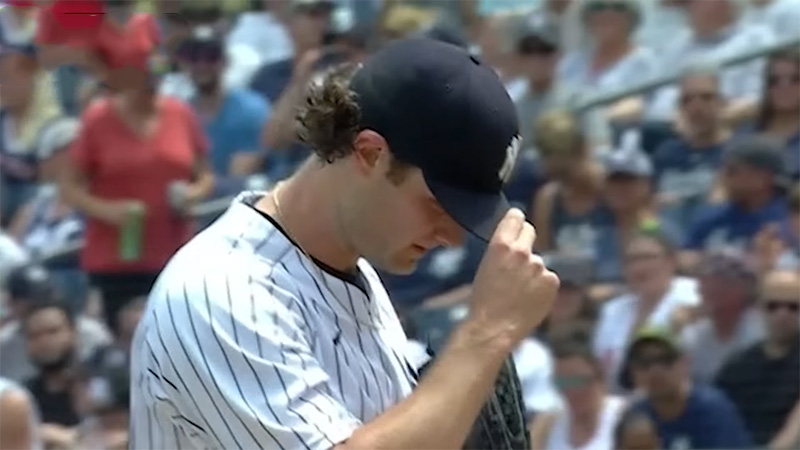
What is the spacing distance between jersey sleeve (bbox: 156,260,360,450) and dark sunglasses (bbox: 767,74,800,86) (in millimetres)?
3995

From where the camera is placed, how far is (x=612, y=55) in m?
6.55

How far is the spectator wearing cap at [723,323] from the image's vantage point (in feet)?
17.3

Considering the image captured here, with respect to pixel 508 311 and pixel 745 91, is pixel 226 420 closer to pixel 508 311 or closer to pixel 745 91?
pixel 508 311

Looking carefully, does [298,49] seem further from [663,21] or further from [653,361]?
[653,361]

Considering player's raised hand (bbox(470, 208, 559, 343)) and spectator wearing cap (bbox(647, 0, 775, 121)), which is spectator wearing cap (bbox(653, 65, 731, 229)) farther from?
player's raised hand (bbox(470, 208, 559, 343))

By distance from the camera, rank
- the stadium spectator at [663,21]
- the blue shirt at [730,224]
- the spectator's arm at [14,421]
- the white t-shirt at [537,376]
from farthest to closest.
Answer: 1. the stadium spectator at [663,21]
2. the blue shirt at [730,224]
3. the white t-shirt at [537,376]
4. the spectator's arm at [14,421]

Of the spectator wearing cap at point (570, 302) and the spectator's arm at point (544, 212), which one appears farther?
the spectator's arm at point (544, 212)

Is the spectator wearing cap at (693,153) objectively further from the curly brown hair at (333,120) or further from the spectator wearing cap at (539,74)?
the curly brown hair at (333,120)

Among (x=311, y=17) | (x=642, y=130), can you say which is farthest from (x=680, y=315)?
(x=311, y=17)

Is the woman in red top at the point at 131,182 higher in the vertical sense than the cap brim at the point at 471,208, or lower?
lower

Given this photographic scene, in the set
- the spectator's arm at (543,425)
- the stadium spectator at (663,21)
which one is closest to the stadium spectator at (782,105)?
the stadium spectator at (663,21)

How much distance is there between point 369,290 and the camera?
2.34 metres

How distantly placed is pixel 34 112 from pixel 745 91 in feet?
8.56

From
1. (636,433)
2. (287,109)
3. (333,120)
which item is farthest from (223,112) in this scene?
(333,120)
